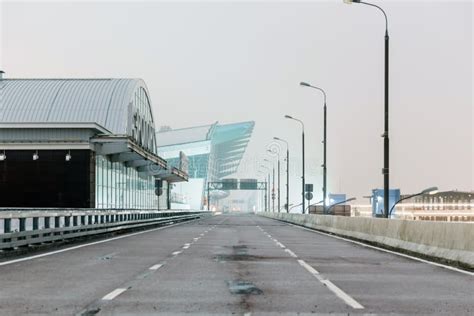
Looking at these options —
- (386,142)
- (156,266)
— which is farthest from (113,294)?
(386,142)

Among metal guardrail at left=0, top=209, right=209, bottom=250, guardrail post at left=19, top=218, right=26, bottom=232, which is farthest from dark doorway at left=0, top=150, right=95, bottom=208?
guardrail post at left=19, top=218, right=26, bottom=232

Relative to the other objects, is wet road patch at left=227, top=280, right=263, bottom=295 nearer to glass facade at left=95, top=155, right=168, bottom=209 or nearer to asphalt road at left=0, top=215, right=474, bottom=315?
asphalt road at left=0, top=215, right=474, bottom=315

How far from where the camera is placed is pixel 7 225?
688 inches

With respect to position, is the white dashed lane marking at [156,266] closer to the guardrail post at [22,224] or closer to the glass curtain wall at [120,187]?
the guardrail post at [22,224]

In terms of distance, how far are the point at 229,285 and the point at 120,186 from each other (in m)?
55.1

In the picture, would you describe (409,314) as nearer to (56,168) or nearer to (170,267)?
(170,267)

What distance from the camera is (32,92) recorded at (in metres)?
73.7

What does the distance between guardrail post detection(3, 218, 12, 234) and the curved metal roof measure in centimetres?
5084

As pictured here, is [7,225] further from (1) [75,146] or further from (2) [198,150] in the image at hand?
(2) [198,150]

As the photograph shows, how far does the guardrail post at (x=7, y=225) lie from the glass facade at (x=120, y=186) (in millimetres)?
36737

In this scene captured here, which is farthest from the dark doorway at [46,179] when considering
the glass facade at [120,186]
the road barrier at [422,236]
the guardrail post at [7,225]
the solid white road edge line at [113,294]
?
the solid white road edge line at [113,294]

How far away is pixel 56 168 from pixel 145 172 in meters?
30.1

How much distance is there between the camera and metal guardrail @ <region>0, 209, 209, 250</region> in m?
17.5

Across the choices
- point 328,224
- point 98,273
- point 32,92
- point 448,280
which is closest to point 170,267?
point 98,273
